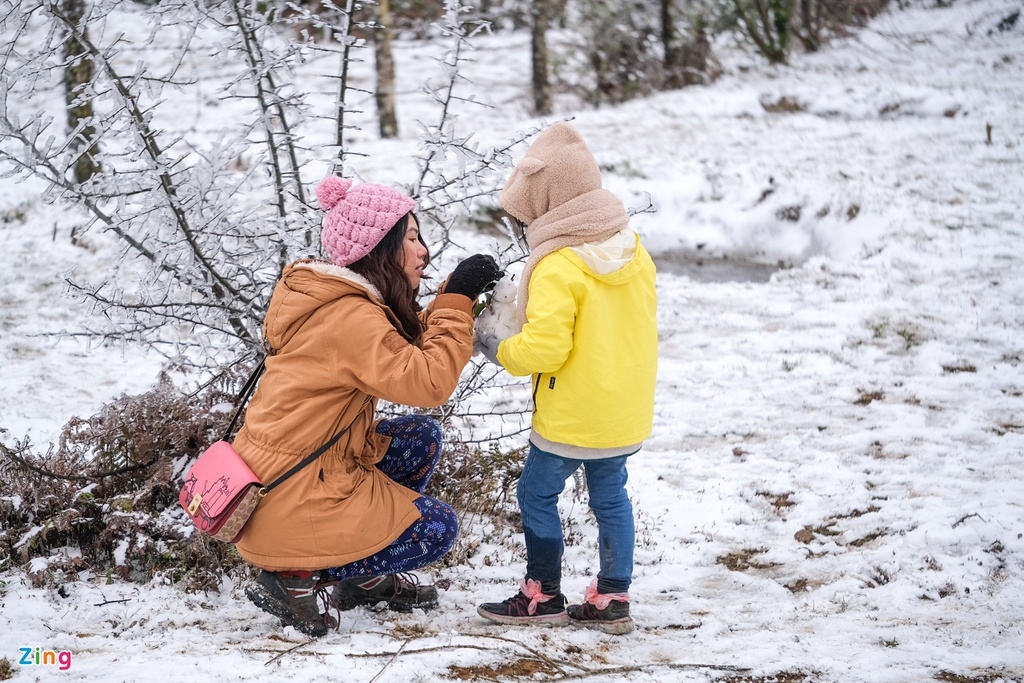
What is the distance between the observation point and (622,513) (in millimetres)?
3373

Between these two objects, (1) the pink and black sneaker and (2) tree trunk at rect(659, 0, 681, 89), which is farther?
(2) tree trunk at rect(659, 0, 681, 89)

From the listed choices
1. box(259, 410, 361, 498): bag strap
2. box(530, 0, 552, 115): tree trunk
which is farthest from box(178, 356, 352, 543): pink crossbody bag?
box(530, 0, 552, 115): tree trunk

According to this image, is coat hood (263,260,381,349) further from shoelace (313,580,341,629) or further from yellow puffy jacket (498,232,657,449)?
shoelace (313,580,341,629)

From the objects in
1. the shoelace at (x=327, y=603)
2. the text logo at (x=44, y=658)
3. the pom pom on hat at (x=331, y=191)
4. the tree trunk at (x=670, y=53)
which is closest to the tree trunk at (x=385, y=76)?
the tree trunk at (x=670, y=53)

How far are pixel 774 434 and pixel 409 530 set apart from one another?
3.15 meters

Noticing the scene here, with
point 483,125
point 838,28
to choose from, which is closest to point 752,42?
point 838,28

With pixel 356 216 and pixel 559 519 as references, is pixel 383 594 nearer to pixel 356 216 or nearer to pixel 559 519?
pixel 559 519

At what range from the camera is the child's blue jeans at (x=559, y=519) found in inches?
131

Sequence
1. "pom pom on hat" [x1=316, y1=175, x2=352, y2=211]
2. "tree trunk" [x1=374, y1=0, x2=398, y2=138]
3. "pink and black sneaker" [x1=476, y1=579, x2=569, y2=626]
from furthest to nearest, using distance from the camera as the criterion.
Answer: "tree trunk" [x1=374, y1=0, x2=398, y2=138] → "pink and black sneaker" [x1=476, y1=579, x2=569, y2=626] → "pom pom on hat" [x1=316, y1=175, x2=352, y2=211]

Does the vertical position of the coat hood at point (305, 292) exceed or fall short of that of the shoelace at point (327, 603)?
it exceeds it

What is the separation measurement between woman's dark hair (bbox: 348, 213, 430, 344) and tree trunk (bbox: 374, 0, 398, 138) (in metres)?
9.44

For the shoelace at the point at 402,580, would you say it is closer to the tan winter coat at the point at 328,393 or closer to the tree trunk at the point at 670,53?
the tan winter coat at the point at 328,393

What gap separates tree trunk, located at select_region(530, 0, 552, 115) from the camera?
13.4m

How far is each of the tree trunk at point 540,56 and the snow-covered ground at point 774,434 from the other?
1.36m
